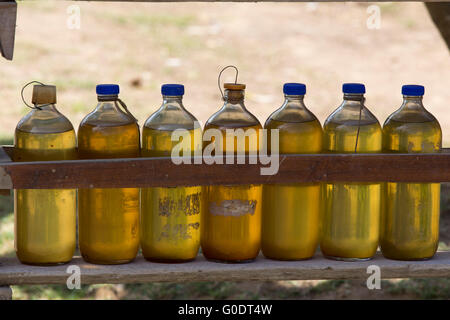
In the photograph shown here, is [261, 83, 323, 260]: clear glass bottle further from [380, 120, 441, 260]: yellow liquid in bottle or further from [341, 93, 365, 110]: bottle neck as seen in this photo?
[380, 120, 441, 260]: yellow liquid in bottle

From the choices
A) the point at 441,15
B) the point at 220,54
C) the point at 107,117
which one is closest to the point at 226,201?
the point at 107,117

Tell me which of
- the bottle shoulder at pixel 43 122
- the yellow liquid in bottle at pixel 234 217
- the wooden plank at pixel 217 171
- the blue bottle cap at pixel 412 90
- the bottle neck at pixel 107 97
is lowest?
the yellow liquid in bottle at pixel 234 217

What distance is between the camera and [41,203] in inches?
81.4

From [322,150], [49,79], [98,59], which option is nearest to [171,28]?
[98,59]

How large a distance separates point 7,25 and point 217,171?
700mm

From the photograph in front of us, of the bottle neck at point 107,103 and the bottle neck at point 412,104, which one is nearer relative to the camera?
the bottle neck at point 107,103

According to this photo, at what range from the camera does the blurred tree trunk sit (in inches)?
133

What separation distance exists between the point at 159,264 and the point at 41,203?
1.25 feet

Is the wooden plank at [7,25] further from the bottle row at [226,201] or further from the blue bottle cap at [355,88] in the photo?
the blue bottle cap at [355,88]

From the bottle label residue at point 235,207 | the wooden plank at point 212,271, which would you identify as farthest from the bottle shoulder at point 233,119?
the wooden plank at point 212,271

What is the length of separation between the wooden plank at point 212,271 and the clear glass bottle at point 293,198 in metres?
0.05

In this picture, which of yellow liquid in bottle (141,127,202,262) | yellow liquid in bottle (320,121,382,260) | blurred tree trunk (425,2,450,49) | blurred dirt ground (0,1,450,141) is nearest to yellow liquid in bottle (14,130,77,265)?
yellow liquid in bottle (141,127,202,262)

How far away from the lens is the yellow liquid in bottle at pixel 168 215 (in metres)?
2.11

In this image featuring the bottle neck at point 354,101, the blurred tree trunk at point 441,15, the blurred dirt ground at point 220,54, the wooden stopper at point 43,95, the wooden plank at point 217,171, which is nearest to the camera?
the wooden plank at point 217,171
